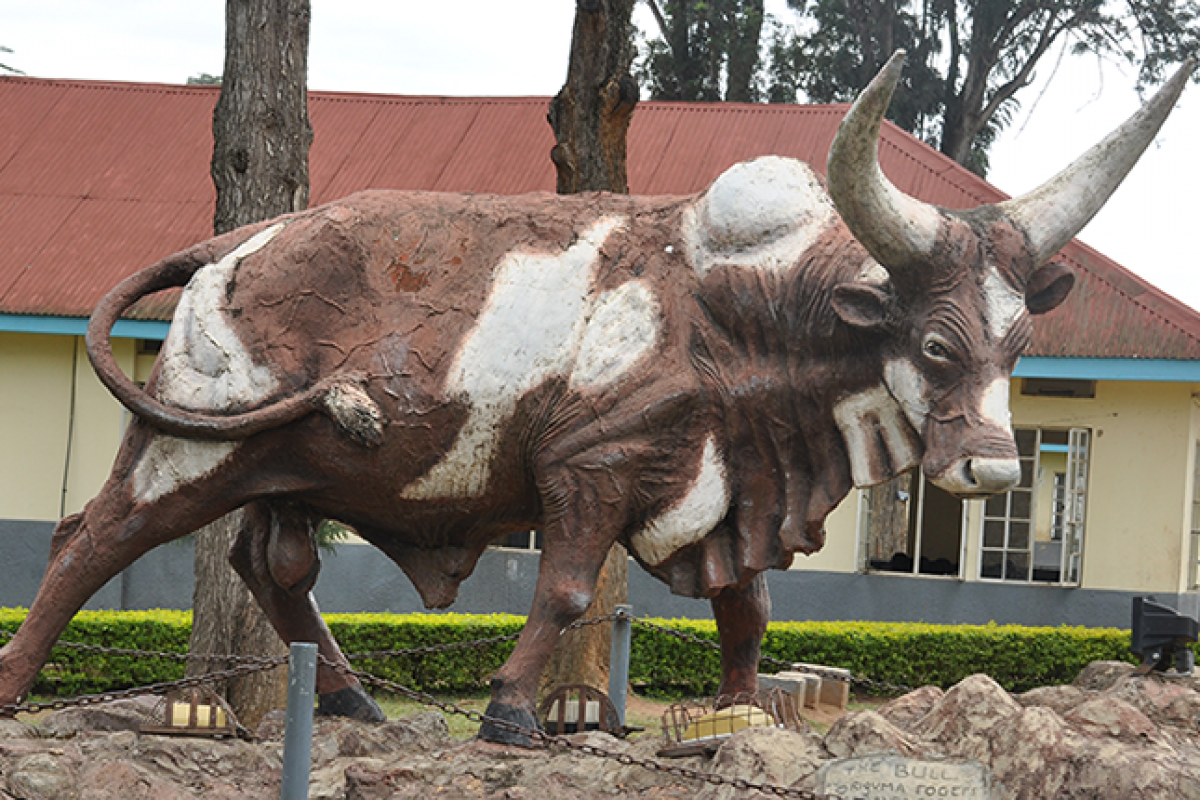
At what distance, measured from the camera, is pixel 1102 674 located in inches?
222

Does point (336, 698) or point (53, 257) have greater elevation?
point (53, 257)

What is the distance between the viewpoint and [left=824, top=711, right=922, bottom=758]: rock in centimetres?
398

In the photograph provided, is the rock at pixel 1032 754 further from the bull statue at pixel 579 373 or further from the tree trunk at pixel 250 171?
the tree trunk at pixel 250 171

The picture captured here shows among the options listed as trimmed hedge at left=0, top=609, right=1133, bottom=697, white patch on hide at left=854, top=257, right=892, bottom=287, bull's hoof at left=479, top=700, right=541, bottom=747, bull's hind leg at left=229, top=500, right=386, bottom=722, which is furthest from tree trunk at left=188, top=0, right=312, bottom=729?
white patch on hide at left=854, top=257, right=892, bottom=287

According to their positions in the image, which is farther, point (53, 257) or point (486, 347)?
point (53, 257)

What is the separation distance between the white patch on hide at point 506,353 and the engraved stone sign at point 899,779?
1.49 metres

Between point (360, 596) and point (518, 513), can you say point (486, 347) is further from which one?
point (360, 596)

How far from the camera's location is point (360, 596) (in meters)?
12.0

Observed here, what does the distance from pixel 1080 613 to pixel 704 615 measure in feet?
9.89

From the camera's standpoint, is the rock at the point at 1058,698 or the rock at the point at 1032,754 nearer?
the rock at the point at 1032,754

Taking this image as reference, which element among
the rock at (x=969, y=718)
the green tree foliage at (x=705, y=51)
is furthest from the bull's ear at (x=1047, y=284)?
the green tree foliage at (x=705, y=51)

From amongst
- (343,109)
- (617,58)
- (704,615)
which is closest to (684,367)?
(617,58)

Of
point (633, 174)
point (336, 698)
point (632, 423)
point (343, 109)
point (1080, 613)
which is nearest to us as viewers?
point (632, 423)

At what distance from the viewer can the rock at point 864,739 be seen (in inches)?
157
